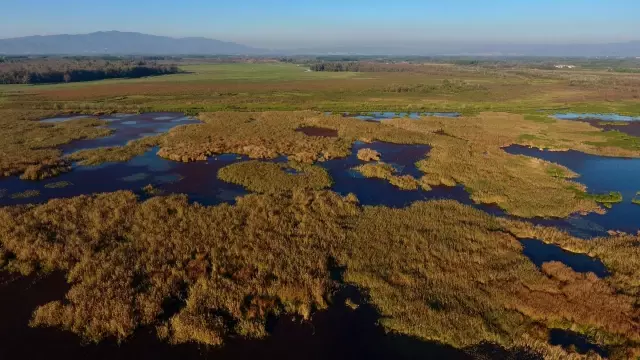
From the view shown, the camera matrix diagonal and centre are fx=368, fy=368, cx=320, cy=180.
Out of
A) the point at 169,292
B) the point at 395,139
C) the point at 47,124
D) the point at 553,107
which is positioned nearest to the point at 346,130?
the point at 395,139

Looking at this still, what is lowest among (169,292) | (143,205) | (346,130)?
(169,292)

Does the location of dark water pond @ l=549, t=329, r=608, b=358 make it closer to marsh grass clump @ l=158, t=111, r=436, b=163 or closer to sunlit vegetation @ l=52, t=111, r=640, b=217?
sunlit vegetation @ l=52, t=111, r=640, b=217

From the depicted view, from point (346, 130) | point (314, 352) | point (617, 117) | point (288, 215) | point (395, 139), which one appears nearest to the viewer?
point (314, 352)

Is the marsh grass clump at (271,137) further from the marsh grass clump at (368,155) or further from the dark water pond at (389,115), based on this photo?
the dark water pond at (389,115)

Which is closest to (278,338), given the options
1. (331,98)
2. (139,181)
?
(139,181)

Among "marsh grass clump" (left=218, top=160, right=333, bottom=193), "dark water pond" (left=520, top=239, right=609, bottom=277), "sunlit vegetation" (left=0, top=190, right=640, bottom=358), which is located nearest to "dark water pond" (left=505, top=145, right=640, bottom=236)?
"dark water pond" (left=520, top=239, right=609, bottom=277)

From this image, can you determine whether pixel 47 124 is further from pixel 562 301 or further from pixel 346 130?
pixel 562 301
